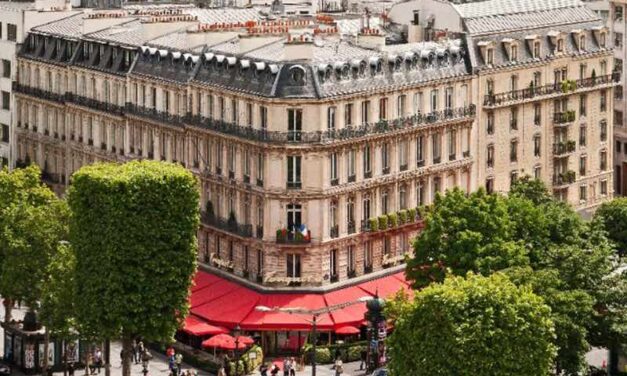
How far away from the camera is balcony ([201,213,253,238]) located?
157250mm

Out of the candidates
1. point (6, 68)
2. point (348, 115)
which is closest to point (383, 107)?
point (348, 115)

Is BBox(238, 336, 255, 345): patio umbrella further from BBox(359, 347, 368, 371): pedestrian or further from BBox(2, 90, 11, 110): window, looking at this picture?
BBox(2, 90, 11, 110): window

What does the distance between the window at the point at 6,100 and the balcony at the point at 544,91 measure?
170ft

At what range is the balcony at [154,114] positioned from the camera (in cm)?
16659

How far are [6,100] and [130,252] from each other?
206 feet

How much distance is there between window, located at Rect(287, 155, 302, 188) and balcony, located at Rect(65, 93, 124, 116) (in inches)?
1024

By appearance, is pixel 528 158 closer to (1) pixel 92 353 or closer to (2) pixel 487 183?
(2) pixel 487 183

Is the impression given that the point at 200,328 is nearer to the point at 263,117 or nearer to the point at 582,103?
the point at 263,117

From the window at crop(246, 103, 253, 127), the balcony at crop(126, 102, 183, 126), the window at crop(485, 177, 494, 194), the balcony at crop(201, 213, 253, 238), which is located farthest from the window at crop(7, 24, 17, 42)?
the window at crop(485, 177, 494, 194)

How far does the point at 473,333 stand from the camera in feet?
388

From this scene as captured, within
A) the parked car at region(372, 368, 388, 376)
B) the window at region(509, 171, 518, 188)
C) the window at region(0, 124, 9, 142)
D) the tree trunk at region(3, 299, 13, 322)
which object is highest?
the window at region(0, 124, 9, 142)

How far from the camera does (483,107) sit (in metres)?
170

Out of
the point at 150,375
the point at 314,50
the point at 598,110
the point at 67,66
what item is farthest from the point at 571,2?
the point at 150,375

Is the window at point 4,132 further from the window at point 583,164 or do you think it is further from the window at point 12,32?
the window at point 583,164
